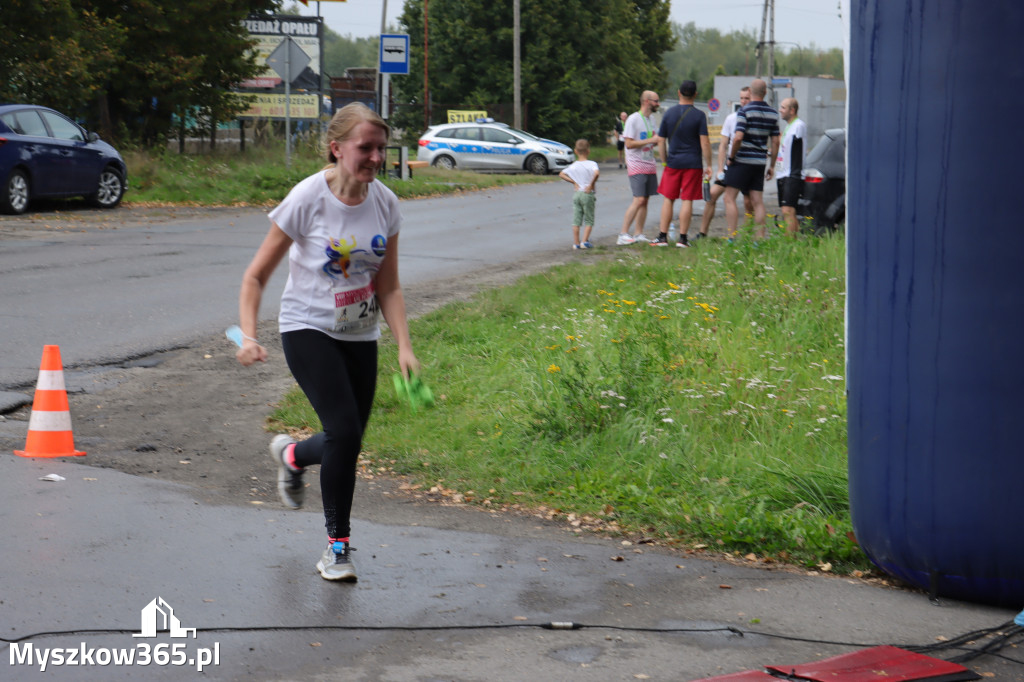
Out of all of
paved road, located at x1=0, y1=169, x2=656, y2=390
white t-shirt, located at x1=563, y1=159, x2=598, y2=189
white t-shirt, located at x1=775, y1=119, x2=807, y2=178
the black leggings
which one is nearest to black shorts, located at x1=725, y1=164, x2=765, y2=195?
white t-shirt, located at x1=775, y1=119, x2=807, y2=178

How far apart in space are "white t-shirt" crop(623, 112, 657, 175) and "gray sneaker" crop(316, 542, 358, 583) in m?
10.6

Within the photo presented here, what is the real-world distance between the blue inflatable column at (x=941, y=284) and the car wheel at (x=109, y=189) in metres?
16.9

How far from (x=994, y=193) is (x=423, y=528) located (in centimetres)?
264

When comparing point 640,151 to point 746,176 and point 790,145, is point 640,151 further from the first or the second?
point 790,145

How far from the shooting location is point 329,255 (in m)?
4.20

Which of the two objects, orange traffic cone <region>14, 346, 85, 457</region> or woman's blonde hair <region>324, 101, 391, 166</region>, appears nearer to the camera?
woman's blonde hair <region>324, 101, 391, 166</region>

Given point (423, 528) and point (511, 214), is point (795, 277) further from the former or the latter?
point (511, 214)

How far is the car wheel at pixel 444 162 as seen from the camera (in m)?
33.0

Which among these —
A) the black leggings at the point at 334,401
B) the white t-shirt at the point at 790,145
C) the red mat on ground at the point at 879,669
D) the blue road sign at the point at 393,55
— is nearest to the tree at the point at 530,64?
the blue road sign at the point at 393,55

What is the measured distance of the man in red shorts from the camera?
1325 cm

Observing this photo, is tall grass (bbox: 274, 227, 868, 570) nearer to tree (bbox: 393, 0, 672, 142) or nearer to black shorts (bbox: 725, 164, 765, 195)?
black shorts (bbox: 725, 164, 765, 195)

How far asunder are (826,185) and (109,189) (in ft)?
39.1

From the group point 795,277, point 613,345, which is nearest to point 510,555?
point 613,345

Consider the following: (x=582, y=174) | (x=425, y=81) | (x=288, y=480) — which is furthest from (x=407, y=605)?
(x=425, y=81)
